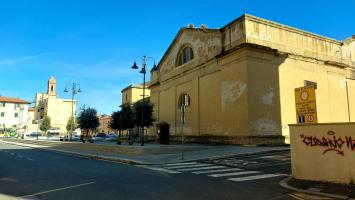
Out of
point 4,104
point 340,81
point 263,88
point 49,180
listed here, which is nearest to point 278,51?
point 263,88

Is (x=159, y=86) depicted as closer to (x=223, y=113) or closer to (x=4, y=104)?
(x=223, y=113)

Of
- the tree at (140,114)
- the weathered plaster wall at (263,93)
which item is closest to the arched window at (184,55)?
the tree at (140,114)

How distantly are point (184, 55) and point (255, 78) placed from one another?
13279 millimetres

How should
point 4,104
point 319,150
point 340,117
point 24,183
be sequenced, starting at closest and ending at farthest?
point 319,150
point 24,183
point 340,117
point 4,104

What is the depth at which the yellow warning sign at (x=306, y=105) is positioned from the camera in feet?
34.2

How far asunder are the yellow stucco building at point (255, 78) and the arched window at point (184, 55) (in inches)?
4.7

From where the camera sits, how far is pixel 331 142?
9.71m

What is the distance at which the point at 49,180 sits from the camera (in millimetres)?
11617

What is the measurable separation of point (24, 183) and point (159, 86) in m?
35.4

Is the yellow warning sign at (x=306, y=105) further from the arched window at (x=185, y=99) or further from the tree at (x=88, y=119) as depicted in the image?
the tree at (x=88, y=119)

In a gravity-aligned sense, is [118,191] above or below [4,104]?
below

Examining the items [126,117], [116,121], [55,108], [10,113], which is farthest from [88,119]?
[55,108]

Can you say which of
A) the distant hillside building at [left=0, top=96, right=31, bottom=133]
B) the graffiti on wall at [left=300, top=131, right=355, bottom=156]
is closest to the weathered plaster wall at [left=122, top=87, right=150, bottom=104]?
the distant hillside building at [left=0, top=96, right=31, bottom=133]

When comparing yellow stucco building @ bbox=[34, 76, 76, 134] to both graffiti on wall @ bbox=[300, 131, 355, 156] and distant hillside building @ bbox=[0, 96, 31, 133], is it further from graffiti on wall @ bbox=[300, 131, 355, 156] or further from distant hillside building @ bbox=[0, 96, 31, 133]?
graffiti on wall @ bbox=[300, 131, 355, 156]
